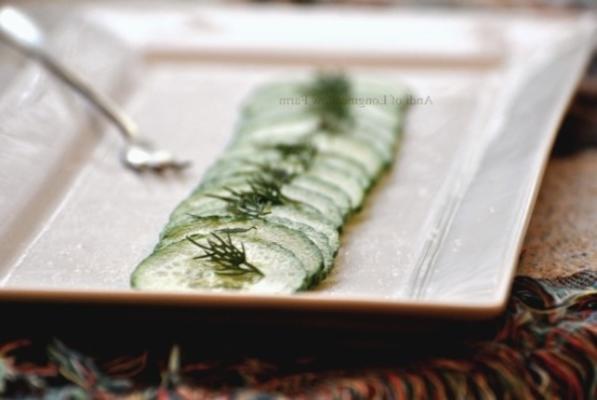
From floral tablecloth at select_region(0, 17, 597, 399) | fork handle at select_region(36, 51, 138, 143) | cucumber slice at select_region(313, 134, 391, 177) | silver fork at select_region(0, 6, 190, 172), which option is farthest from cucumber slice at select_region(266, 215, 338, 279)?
fork handle at select_region(36, 51, 138, 143)

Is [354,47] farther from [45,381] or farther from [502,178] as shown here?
[45,381]

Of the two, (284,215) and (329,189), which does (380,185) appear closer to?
(329,189)

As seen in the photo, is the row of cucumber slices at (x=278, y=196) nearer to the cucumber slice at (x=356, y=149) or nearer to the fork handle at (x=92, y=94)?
the cucumber slice at (x=356, y=149)

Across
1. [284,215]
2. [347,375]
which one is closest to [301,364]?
[347,375]

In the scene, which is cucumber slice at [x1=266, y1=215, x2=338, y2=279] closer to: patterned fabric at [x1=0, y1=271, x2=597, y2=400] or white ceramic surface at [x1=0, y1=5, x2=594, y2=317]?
white ceramic surface at [x1=0, y1=5, x2=594, y2=317]

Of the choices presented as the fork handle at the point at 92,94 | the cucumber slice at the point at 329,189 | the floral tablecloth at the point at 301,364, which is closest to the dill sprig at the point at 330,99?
the cucumber slice at the point at 329,189

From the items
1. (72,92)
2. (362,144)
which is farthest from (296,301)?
(72,92)
